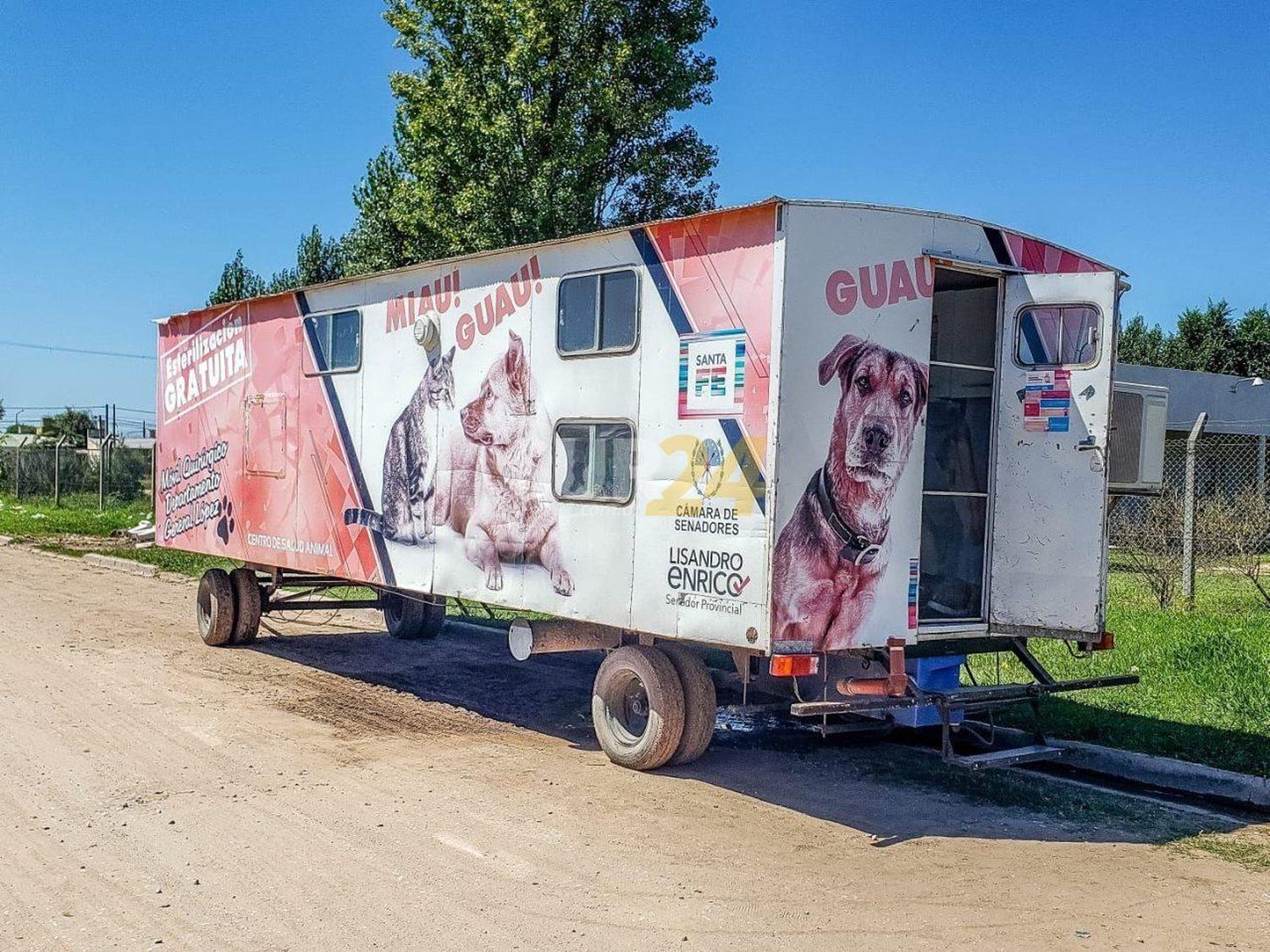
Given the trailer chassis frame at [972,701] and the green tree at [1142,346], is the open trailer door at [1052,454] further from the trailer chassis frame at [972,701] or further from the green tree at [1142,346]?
the green tree at [1142,346]

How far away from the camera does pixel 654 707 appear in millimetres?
7328

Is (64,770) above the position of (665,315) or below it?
below

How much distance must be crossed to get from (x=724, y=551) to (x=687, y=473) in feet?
1.83

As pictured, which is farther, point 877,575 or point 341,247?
point 341,247

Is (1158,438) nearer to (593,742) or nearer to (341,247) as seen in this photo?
(593,742)

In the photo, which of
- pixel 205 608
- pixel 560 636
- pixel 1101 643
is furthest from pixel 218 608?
pixel 1101 643

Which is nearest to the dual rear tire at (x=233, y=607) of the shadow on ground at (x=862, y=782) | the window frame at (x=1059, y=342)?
the shadow on ground at (x=862, y=782)

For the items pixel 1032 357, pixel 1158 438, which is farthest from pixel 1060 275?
pixel 1158 438

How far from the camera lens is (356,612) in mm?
15039

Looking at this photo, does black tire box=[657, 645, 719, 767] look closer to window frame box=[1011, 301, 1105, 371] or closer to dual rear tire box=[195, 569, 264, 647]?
window frame box=[1011, 301, 1105, 371]

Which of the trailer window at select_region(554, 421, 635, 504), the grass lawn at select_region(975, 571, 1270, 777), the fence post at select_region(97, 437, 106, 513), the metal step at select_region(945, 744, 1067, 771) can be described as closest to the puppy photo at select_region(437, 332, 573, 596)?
the trailer window at select_region(554, 421, 635, 504)

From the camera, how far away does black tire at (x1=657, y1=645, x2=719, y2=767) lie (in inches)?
293

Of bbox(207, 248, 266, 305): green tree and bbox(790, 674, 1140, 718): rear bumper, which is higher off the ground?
bbox(207, 248, 266, 305): green tree

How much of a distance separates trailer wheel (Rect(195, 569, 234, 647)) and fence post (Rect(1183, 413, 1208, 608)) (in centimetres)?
973
